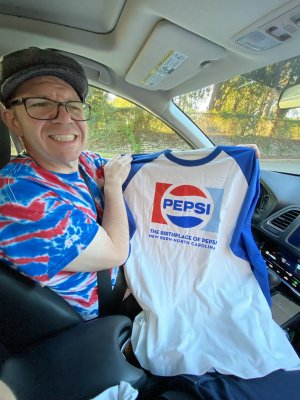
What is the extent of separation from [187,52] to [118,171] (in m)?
0.83

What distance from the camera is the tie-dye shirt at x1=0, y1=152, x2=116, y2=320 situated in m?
0.90

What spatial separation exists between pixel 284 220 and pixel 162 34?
138 centimetres

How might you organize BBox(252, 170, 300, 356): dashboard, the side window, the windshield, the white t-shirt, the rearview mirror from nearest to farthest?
the white t-shirt
BBox(252, 170, 300, 356): dashboard
the rearview mirror
the windshield
the side window

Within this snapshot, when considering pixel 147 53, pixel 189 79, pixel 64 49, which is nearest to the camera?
pixel 147 53

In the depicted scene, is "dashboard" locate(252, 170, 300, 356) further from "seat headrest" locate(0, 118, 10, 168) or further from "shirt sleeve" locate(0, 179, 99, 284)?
"seat headrest" locate(0, 118, 10, 168)

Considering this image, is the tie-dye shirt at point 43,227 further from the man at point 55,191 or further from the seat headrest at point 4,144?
the seat headrest at point 4,144

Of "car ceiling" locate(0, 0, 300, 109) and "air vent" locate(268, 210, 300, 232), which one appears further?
"air vent" locate(268, 210, 300, 232)

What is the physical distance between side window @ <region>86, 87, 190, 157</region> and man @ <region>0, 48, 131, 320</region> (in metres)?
0.98

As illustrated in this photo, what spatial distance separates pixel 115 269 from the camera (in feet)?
4.07

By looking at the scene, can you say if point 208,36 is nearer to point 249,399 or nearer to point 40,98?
point 40,98

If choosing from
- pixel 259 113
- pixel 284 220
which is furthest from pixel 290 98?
pixel 284 220

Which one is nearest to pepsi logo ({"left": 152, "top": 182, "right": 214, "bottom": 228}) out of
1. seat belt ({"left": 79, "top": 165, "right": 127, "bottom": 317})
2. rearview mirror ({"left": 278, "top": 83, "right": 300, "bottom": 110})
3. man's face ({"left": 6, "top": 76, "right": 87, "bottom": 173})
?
seat belt ({"left": 79, "top": 165, "right": 127, "bottom": 317})

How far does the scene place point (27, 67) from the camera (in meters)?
1.10

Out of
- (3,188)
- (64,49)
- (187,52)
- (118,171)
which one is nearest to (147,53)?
(187,52)
